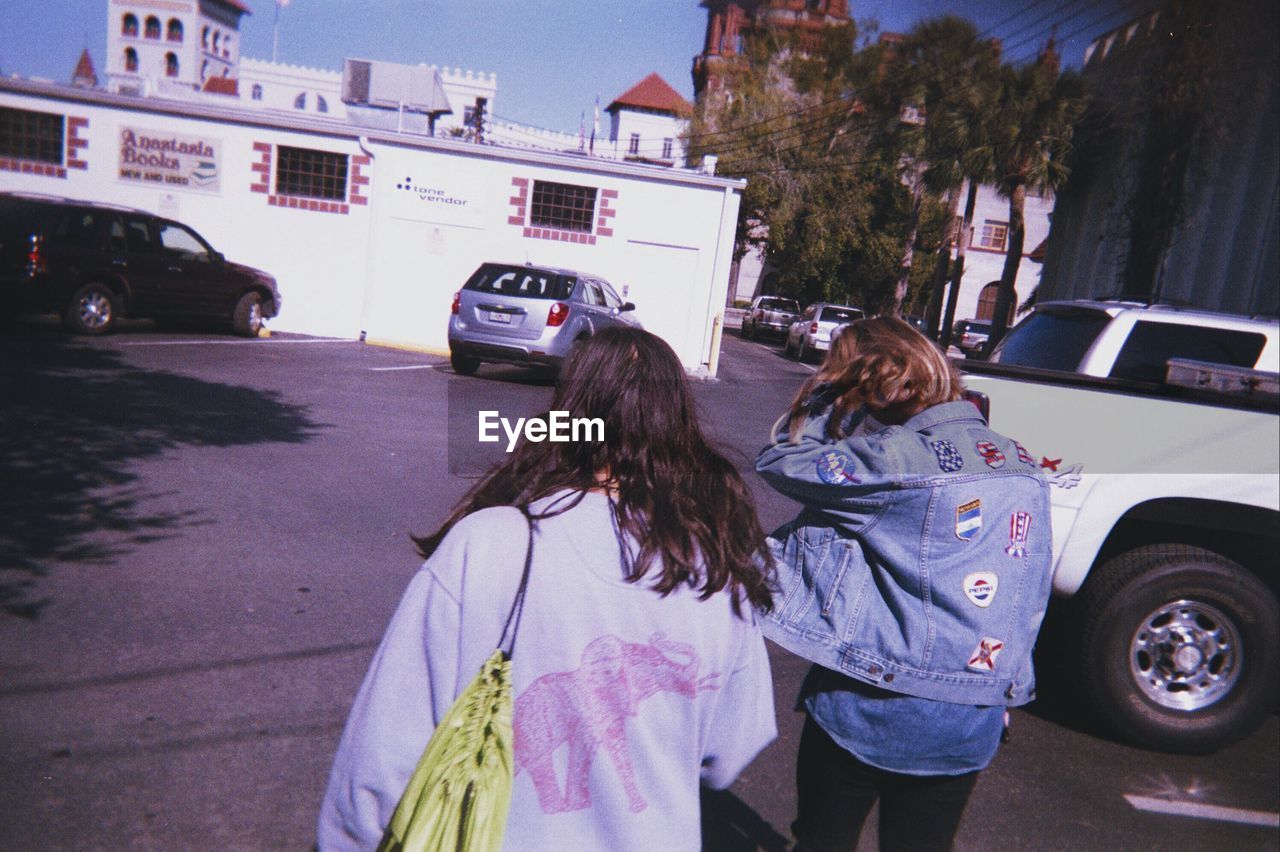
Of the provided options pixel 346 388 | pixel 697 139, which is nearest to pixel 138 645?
pixel 346 388

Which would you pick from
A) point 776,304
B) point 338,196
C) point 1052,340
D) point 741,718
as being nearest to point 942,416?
point 741,718

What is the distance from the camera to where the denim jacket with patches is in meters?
1.93

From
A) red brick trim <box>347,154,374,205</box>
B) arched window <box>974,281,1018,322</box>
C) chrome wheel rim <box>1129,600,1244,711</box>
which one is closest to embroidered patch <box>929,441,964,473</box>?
chrome wheel rim <box>1129,600,1244,711</box>

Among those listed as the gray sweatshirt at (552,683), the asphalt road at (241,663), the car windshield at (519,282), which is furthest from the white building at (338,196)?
the gray sweatshirt at (552,683)

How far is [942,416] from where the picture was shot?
6.77 ft

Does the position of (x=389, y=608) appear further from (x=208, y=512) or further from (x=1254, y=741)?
(x=1254, y=741)

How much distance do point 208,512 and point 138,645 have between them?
2.01 meters

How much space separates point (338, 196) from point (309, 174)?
66 cm

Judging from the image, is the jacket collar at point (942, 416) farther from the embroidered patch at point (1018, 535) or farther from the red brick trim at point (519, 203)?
the red brick trim at point (519, 203)

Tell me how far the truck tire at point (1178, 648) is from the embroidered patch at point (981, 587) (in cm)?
228

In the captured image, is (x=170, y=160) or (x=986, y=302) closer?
(x=170, y=160)

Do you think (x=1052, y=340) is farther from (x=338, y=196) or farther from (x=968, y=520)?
(x=338, y=196)

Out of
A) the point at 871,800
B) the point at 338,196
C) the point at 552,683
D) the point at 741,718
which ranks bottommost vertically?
the point at 871,800

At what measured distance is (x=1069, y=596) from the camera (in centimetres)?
395
